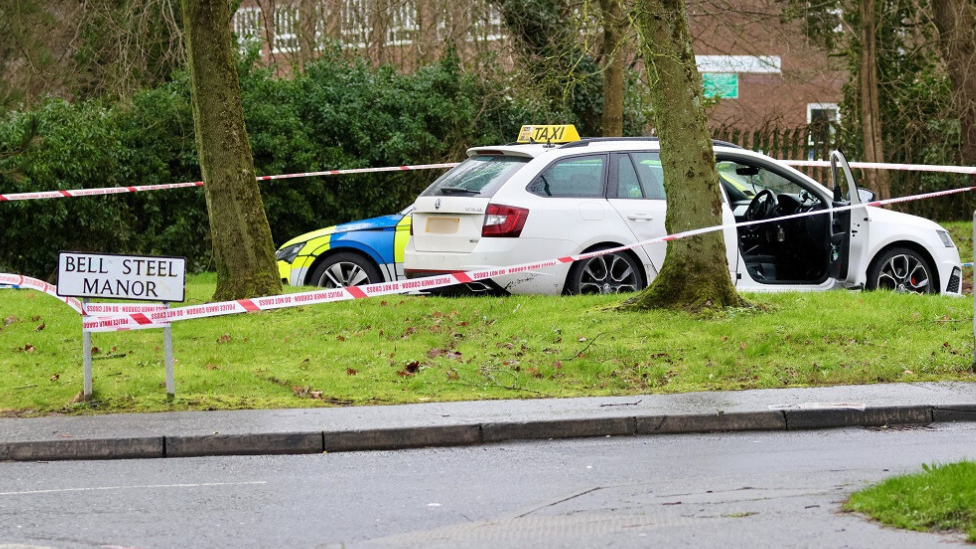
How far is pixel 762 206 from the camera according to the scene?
12.6m

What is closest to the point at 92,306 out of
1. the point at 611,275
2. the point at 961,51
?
the point at 611,275

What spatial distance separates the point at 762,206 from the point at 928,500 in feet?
23.8

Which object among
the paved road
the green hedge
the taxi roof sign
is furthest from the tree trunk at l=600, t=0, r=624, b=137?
the paved road

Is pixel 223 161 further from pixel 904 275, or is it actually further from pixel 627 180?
pixel 904 275

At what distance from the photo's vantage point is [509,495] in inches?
265

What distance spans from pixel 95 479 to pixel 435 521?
2538 millimetres

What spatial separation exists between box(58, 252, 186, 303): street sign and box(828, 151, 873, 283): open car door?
6467mm

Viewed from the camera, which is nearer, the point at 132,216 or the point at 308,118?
the point at 132,216

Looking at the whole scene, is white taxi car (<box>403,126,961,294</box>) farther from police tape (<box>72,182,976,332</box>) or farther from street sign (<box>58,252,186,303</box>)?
street sign (<box>58,252,186,303</box>)

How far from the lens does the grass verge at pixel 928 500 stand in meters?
5.43

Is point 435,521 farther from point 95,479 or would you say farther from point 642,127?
point 642,127

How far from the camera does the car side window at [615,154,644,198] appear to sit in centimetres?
1243

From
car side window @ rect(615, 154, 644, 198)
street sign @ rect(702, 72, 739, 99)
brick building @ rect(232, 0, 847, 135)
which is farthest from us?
street sign @ rect(702, 72, 739, 99)

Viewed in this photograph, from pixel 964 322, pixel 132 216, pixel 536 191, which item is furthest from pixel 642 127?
pixel 964 322
